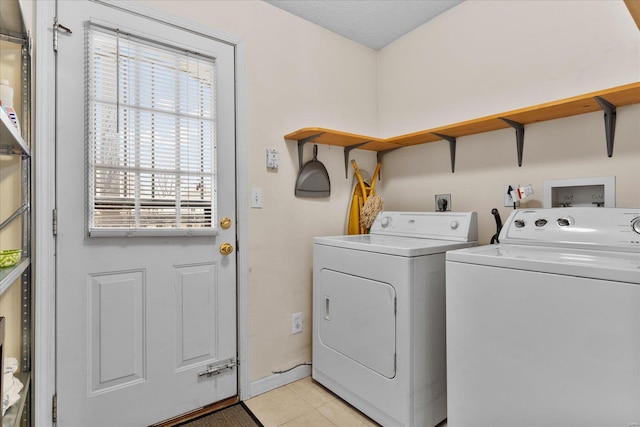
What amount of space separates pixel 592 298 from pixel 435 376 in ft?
2.78

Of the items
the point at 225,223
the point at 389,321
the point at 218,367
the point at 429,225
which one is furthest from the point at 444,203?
the point at 218,367

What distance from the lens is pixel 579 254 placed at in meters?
1.31

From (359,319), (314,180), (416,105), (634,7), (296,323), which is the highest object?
(416,105)

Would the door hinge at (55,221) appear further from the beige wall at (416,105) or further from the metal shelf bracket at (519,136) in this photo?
the metal shelf bracket at (519,136)

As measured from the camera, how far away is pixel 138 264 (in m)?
1.64

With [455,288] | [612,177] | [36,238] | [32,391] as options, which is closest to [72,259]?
[36,238]

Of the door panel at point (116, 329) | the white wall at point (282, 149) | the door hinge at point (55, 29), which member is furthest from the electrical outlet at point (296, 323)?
the door hinge at point (55, 29)

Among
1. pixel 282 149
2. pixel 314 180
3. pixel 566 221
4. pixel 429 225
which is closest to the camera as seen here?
pixel 566 221

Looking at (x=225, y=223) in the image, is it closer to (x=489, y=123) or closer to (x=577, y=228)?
(x=489, y=123)

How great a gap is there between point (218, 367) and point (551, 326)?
5.25 feet

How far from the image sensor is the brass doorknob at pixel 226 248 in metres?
1.86

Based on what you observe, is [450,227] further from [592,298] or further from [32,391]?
[32,391]

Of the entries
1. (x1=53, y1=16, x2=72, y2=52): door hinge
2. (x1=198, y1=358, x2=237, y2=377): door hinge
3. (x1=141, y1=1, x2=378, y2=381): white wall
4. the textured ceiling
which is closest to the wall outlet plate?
(x1=141, y1=1, x2=378, y2=381): white wall

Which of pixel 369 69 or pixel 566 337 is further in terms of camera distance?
pixel 369 69
